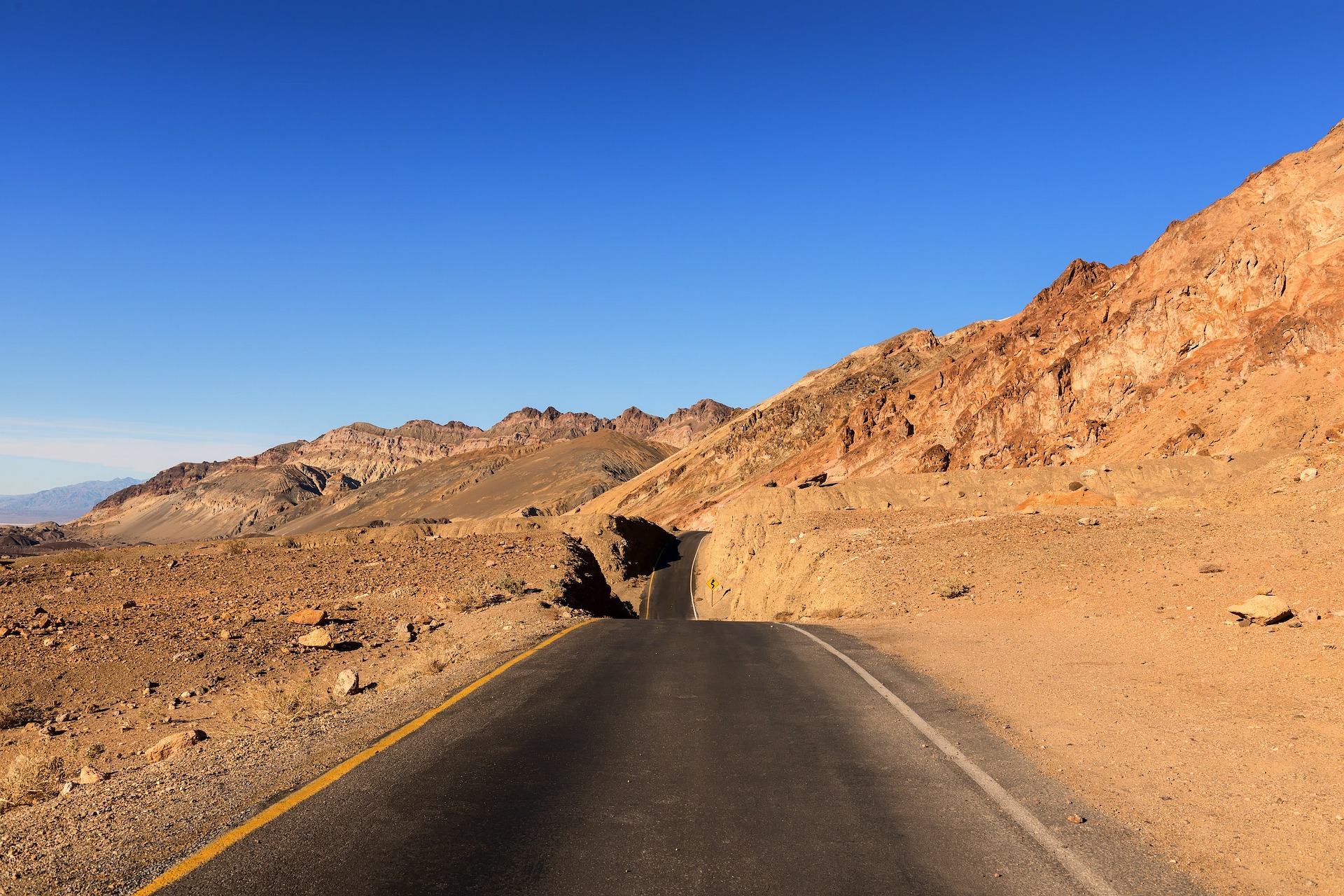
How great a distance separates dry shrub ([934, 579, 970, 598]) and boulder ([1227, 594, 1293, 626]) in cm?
758

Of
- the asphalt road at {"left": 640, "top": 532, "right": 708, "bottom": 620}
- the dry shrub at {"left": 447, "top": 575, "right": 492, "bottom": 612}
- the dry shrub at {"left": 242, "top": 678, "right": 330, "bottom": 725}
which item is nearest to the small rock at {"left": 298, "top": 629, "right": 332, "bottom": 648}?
the dry shrub at {"left": 447, "top": 575, "right": 492, "bottom": 612}

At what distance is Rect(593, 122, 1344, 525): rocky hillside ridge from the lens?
143ft

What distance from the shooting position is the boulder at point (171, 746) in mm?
8695

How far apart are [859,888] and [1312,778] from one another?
419cm

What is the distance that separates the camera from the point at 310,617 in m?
18.2

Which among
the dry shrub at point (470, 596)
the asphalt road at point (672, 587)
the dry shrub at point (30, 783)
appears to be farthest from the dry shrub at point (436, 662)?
the asphalt road at point (672, 587)

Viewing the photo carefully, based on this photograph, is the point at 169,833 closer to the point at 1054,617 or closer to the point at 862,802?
the point at 862,802

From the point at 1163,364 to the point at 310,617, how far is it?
181 feet

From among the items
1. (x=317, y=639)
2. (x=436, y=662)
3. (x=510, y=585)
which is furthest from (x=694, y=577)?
(x=436, y=662)

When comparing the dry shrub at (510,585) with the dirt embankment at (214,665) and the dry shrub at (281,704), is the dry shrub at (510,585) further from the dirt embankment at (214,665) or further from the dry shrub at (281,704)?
the dry shrub at (281,704)

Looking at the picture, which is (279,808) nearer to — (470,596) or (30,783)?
(30,783)

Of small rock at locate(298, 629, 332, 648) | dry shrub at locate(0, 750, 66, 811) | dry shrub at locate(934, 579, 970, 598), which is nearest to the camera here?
dry shrub at locate(0, 750, 66, 811)

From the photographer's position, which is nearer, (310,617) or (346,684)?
(346,684)

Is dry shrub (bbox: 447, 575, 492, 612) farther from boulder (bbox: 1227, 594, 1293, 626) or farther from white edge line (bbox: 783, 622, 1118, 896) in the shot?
boulder (bbox: 1227, 594, 1293, 626)
